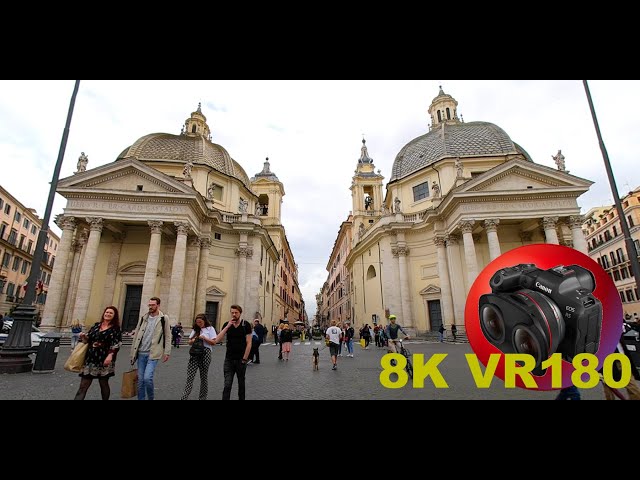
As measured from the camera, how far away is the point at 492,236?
24484 mm

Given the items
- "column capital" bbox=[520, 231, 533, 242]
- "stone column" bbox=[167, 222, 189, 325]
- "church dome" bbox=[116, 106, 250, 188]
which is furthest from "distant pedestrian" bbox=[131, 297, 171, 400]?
"column capital" bbox=[520, 231, 533, 242]

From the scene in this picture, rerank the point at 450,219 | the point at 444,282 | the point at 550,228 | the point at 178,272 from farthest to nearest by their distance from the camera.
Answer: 1. the point at 444,282
2. the point at 450,219
3. the point at 178,272
4. the point at 550,228

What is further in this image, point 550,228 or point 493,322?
point 550,228

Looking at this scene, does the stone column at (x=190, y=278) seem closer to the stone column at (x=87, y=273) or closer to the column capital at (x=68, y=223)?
the stone column at (x=87, y=273)

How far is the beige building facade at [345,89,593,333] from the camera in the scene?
81.8ft

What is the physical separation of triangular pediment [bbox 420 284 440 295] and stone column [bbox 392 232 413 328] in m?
1.38

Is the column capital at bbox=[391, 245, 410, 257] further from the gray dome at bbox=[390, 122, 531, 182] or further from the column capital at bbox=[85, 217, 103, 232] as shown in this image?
the column capital at bbox=[85, 217, 103, 232]

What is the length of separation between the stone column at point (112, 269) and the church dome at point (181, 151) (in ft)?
29.2

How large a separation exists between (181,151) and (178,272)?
580 inches

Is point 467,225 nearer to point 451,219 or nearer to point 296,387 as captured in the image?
point 451,219

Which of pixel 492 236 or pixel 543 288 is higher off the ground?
pixel 492 236

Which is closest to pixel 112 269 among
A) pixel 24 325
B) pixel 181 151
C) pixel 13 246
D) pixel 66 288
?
pixel 66 288
